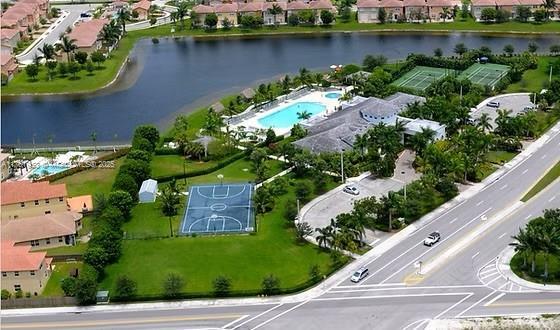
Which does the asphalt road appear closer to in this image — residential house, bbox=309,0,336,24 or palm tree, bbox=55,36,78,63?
palm tree, bbox=55,36,78,63

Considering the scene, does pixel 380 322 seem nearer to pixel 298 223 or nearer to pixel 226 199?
A: pixel 298 223

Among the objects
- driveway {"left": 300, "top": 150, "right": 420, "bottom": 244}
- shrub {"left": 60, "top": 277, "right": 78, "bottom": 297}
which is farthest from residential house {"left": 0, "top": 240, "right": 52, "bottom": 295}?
driveway {"left": 300, "top": 150, "right": 420, "bottom": 244}

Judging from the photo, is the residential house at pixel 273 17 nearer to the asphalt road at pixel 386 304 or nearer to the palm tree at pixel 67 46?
the palm tree at pixel 67 46

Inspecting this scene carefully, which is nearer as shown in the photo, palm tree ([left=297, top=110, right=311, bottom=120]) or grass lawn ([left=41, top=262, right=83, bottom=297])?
grass lawn ([left=41, top=262, right=83, bottom=297])

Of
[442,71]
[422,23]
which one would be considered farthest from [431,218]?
[422,23]

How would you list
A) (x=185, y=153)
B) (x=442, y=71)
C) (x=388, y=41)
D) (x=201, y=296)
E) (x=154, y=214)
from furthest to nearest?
(x=388, y=41)
(x=442, y=71)
(x=185, y=153)
(x=154, y=214)
(x=201, y=296)

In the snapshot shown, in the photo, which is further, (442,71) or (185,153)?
(442,71)

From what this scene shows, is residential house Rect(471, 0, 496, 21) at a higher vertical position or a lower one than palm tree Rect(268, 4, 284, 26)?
lower
